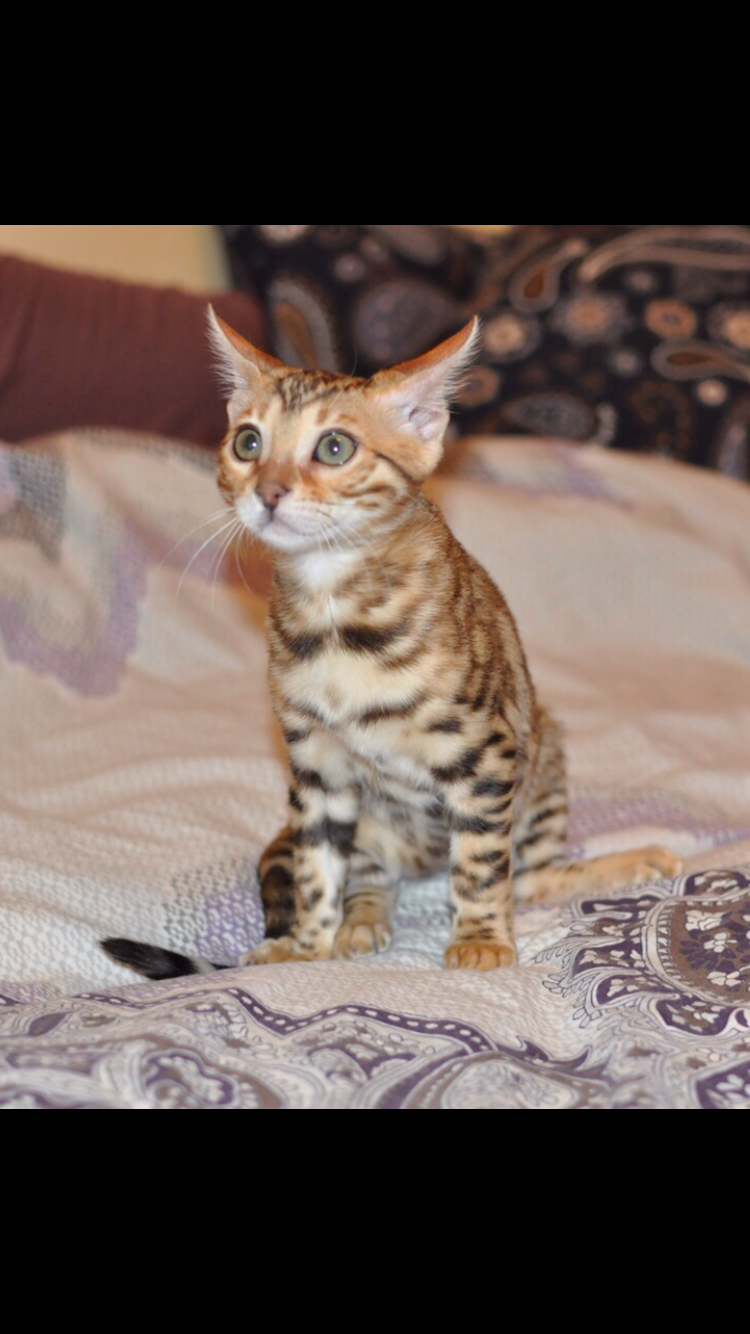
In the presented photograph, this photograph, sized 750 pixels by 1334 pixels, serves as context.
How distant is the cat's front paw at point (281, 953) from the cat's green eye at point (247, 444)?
61 centimetres

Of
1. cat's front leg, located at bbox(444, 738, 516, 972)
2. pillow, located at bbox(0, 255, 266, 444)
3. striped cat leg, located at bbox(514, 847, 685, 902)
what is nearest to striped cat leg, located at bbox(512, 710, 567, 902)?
striped cat leg, located at bbox(514, 847, 685, 902)

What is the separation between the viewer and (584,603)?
278 centimetres

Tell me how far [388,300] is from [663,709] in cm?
114

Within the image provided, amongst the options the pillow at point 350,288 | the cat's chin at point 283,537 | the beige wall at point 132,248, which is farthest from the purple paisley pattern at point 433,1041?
the beige wall at point 132,248

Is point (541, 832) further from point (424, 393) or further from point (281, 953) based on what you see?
point (424, 393)

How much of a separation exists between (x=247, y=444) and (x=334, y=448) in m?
0.12

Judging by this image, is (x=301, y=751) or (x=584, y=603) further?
(x=584, y=603)

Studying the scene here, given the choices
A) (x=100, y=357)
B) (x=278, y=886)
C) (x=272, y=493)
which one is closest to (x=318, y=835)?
(x=278, y=886)

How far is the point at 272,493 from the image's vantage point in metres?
1.47

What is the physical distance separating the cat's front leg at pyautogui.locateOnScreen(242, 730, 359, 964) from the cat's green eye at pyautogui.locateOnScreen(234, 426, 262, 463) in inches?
14.0

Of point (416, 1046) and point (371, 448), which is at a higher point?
point (371, 448)

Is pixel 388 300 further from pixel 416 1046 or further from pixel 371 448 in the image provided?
pixel 416 1046
